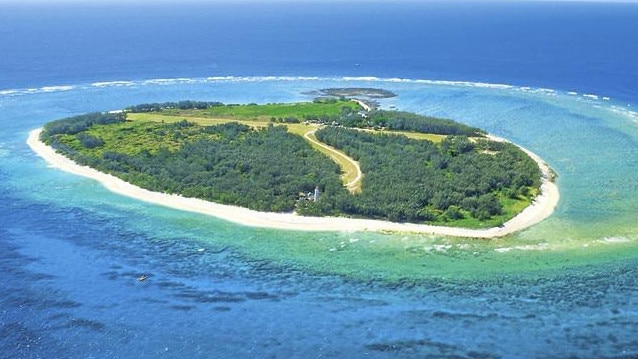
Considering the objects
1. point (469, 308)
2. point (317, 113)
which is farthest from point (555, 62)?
point (469, 308)

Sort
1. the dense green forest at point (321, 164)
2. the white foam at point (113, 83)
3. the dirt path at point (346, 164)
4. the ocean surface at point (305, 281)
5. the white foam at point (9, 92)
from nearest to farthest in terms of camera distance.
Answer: the ocean surface at point (305, 281), the dense green forest at point (321, 164), the dirt path at point (346, 164), the white foam at point (9, 92), the white foam at point (113, 83)

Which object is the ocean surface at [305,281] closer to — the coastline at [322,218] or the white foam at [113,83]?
the coastline at [322,218]

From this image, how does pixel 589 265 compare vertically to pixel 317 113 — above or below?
below

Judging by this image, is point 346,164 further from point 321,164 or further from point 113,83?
point 113,83

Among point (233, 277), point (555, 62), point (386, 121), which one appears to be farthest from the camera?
point (555, 62)

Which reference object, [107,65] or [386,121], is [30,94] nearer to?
[107,65]

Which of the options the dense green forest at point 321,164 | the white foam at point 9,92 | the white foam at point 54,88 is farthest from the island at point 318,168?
the white foam at point 54,88
